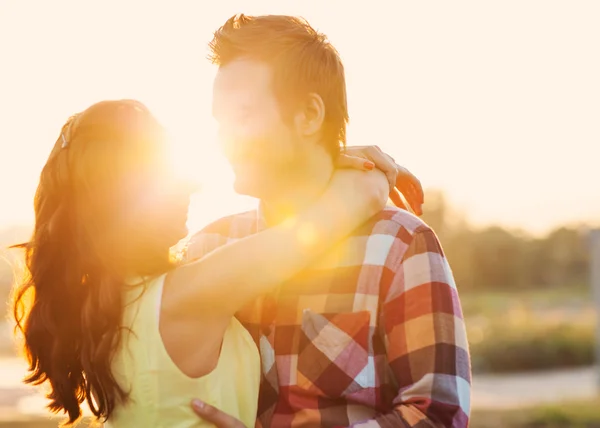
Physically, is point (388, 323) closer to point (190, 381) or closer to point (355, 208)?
point (355, 208)

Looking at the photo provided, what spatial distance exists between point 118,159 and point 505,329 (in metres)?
16.5

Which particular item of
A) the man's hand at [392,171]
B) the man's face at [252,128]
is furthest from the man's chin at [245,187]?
the man's hand at [392,171]

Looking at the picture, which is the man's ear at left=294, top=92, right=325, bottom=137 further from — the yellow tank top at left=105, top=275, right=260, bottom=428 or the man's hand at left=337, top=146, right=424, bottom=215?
the yellow tank top at left=105, top=275, right=260, bottom=428

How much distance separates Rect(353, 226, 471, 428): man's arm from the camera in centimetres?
242

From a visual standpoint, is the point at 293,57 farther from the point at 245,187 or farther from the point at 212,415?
the point at 212,415

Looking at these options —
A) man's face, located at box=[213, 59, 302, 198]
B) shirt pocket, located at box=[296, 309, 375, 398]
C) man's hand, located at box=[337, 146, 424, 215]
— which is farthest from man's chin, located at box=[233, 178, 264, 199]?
shirt pocket, located at box=[296, 309, 375, 398]

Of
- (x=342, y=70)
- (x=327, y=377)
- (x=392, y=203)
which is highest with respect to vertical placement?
(x=342, y=70)

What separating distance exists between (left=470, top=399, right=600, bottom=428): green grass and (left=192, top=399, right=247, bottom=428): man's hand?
687 cm

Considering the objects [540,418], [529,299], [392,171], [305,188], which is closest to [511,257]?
[529,299]

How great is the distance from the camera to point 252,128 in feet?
8.71

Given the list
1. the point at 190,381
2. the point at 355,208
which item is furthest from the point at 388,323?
the point at 190,381

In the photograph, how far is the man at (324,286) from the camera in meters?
2.47

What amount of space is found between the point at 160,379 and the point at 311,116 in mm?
844

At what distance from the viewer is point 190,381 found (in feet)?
8.12
